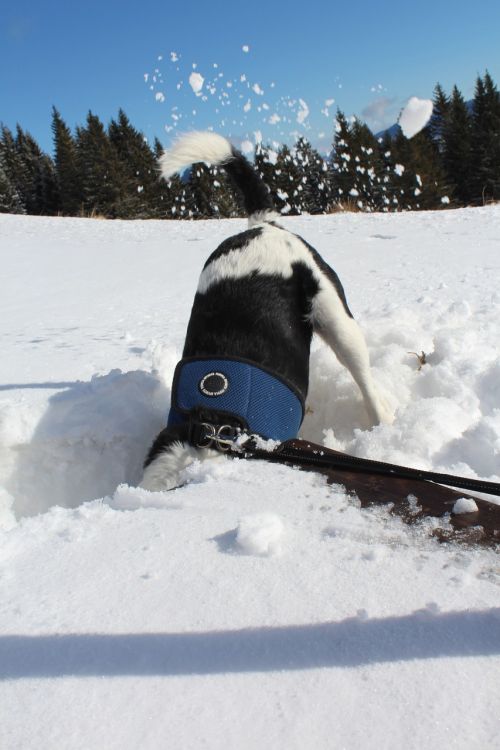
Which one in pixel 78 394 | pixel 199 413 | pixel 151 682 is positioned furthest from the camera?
pixel 78 394

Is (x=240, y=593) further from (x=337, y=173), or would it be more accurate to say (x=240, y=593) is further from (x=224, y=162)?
(x=337, y=173)

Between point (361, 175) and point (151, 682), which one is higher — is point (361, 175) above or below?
above

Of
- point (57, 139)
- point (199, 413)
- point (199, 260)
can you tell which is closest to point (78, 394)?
point (199, 413)

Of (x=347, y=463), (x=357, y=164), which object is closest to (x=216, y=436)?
(x=347, y=463)

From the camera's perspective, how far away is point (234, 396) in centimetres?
185

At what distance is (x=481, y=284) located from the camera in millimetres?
3900

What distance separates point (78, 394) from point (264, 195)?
4.93 ft

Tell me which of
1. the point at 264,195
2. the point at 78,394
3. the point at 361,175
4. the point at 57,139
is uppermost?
the point at 57,139

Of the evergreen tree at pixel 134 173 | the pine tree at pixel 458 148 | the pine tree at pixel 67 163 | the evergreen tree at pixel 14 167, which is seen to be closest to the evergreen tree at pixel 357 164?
the pine tree at pixel 458 148

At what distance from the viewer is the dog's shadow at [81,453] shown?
2.36 m

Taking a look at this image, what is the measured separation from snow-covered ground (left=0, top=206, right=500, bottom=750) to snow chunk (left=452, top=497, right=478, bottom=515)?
0.36 feet

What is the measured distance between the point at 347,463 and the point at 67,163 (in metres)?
49.0

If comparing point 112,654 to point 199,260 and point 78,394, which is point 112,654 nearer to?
point 78,394

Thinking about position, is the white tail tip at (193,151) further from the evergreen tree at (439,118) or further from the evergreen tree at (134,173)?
the evergreen tree at (439,118)
